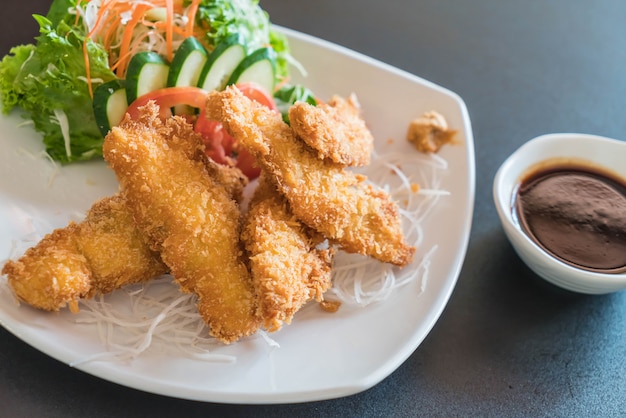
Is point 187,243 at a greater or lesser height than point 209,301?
greater

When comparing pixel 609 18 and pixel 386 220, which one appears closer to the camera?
pixel 386 220

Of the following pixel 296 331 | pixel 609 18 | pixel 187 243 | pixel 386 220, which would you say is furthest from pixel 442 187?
pixel 609 18

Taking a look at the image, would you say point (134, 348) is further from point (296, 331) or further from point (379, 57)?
point (379, 57)

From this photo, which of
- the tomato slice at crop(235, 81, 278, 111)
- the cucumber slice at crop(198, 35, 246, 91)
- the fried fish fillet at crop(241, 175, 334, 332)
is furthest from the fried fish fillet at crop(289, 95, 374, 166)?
the cucumber slice at crop(198, 35, 246, 91)

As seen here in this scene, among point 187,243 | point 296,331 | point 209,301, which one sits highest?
point 187,243

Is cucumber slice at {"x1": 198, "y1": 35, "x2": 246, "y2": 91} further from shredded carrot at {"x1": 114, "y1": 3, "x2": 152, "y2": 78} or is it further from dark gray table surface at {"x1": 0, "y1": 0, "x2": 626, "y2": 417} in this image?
dark gray table surface at {"x1": 0, "y1": 0, "x2": 626, "y2": 417}

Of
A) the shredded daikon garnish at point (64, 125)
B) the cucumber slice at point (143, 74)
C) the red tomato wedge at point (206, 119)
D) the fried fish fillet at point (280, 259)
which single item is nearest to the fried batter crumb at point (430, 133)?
the red tomato wedge at point (206, 119)

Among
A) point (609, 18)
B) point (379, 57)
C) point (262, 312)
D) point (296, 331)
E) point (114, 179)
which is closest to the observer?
point (262, 312)
